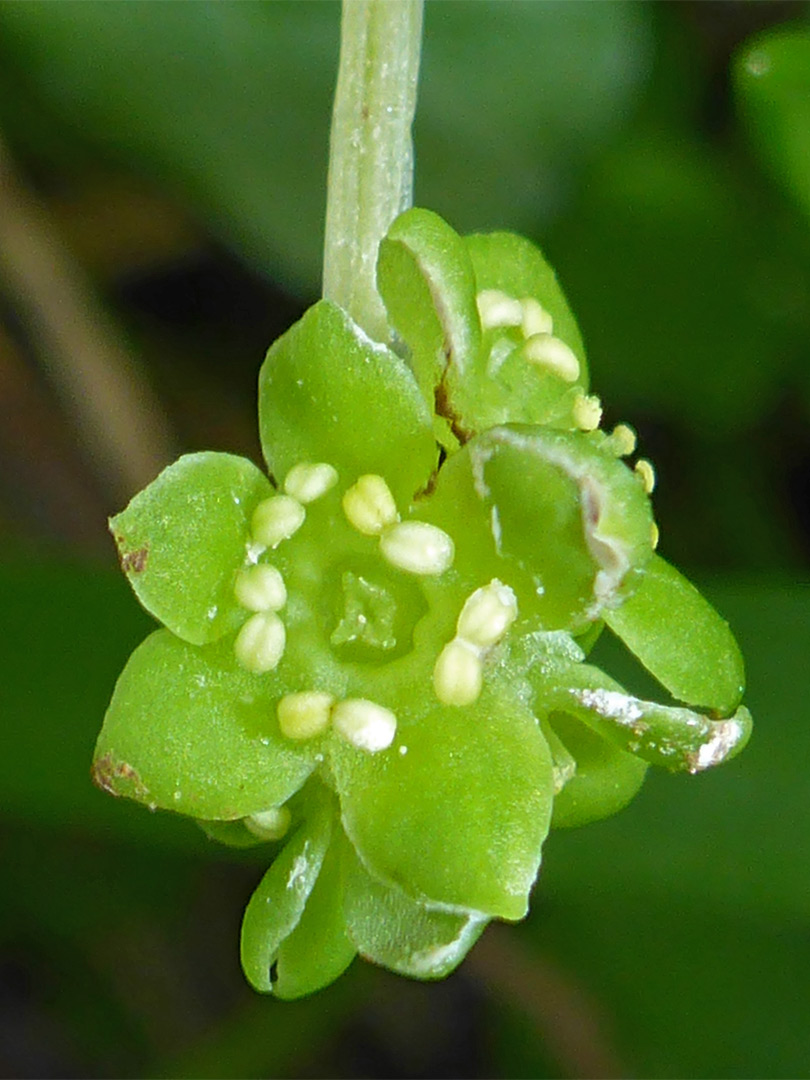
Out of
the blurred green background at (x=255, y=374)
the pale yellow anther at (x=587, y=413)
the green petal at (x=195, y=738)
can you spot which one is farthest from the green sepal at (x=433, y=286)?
the blurred green background at (x=255, y=374)

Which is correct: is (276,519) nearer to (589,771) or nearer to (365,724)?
(365,724)

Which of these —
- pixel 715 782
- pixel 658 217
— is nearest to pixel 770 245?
pixel 658 217

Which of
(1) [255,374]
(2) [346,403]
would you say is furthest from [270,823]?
(1) [255,374]

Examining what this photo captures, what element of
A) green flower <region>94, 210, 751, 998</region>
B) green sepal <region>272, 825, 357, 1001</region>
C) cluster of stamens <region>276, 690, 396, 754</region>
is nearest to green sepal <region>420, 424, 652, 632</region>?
green flower <region>94, 210, 751, 998</region>

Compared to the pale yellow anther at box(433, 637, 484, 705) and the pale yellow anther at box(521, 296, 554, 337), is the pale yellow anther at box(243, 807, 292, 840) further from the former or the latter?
the pale yellow anther at box(521, 296, 554, 337)

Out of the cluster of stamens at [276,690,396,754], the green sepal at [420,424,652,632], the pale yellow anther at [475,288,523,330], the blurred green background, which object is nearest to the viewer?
the green sepal at [420,424,652,632]

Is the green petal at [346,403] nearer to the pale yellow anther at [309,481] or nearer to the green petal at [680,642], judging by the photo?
the pale yellow anther at [309,481]
